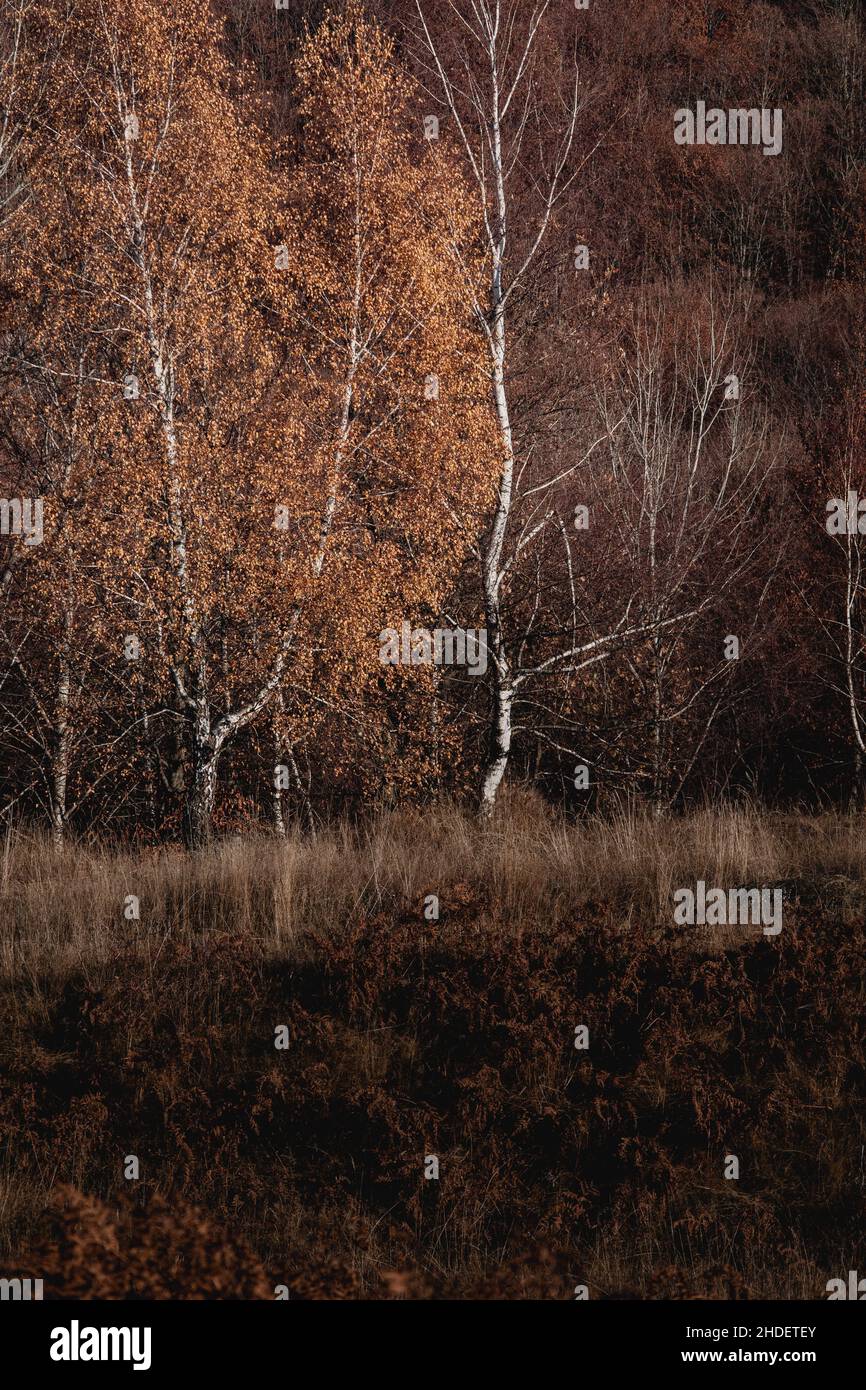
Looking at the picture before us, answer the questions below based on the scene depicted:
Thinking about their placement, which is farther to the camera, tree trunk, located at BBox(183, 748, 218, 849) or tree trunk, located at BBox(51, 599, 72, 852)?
tree trunk, located at BBox(51, 599, 72, 852)

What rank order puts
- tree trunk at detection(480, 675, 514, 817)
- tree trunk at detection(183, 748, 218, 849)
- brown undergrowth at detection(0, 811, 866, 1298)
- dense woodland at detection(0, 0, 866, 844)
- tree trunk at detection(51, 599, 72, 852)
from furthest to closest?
tree trunk at detection(51, 599, 72, 852), tree trunk at detection(480, 675, 514, 817), tree trunk at detection(183, 748, 218, 849), dense woodland at detection(0, 0, 866, 844), brown undergrowth at detection(0, 811, 866, 1298)

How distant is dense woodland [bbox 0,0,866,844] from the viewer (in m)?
13.7

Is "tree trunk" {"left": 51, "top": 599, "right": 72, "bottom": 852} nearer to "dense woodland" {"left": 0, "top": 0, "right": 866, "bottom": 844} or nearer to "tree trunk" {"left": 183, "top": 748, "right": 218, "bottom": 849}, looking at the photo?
"dense woodland" {"left": 0, "top": 0, "right": 866, "bottom": 844}

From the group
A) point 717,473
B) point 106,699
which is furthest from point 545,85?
point 106,699

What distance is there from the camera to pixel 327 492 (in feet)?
45.1

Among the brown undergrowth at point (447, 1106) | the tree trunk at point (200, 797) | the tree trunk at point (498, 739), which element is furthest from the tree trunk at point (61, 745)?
the brown undergrowth at point (447, 1106)

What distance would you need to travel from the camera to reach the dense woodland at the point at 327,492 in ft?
45.1

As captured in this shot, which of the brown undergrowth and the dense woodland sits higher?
the dense woodland

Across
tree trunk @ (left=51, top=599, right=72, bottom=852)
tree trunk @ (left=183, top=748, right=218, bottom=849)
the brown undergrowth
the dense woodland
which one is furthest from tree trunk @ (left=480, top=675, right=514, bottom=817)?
the brown undergrowth

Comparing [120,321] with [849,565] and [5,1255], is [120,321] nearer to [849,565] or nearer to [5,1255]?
[849,565]

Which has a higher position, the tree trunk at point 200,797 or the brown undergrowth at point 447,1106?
the tree trunk at point 200,797

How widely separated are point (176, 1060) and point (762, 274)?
37.4 meters

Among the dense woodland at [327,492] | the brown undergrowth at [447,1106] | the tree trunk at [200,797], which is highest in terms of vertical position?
the dense woodland at [327,492]

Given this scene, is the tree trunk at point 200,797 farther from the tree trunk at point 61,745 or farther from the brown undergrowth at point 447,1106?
the brown undergrowth at point 447,1106
